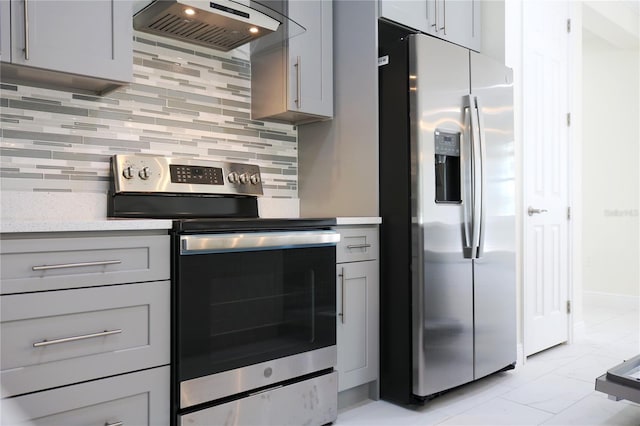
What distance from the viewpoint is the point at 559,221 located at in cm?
347

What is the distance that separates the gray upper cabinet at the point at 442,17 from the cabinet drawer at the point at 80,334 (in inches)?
67.9

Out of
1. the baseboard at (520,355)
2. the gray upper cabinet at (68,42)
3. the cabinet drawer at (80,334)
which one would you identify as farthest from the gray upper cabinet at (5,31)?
the baseboard at (520,355)

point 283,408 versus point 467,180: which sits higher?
point 467,180

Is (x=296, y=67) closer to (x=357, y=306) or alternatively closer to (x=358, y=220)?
(x=358, y=220)

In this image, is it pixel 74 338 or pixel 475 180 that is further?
pixel 475 180

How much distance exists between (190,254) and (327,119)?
48.1 inches

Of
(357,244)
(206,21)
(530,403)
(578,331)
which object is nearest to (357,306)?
(357,244)

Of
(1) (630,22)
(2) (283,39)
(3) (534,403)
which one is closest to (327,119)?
(2) (283,39)

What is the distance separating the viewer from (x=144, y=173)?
219cm

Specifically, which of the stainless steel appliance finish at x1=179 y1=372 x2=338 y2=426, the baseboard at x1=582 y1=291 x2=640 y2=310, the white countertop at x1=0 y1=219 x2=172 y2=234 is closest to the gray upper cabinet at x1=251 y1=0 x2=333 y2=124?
the white countertop at x1=0 y1=219 x2=172 y2=234

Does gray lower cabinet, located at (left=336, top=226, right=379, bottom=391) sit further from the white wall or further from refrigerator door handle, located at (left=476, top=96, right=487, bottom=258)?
the white wall

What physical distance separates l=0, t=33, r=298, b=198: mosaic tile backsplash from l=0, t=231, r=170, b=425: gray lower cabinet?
2.03ft

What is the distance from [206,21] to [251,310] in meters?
1.23

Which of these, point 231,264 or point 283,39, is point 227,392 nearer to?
point 231,264
